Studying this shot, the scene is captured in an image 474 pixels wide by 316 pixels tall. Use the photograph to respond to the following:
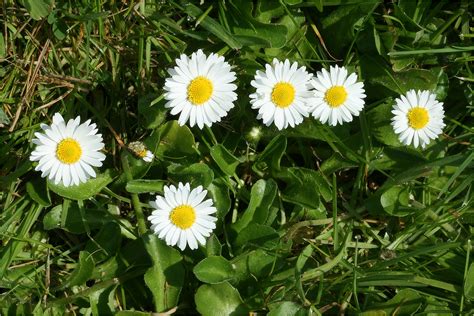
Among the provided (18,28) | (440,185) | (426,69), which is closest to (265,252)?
(440,185)

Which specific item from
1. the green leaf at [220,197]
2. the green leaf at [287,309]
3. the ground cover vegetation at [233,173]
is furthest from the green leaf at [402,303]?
the green leaf at [220,197]

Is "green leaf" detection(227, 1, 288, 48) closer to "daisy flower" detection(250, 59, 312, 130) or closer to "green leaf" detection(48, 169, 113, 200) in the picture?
"daisy flower" detection(250, 59, 312, 130)

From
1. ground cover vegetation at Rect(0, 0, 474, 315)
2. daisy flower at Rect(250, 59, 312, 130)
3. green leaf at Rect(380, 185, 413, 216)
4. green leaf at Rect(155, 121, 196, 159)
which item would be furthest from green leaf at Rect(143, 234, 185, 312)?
green leaf at Rect(380, 185, 413, 216)

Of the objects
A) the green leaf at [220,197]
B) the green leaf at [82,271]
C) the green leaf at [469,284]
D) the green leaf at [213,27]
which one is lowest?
the green leaf at [82,271]

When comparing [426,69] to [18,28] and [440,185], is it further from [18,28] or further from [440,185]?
[18,28]

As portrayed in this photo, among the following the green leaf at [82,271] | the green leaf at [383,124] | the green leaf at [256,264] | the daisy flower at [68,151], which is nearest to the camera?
the daisy flower at [68,151]

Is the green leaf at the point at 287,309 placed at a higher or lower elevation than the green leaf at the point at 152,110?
lower

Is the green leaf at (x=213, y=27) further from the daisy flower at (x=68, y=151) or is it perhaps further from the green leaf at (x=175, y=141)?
the daisy flower at (x=68, y=151)
